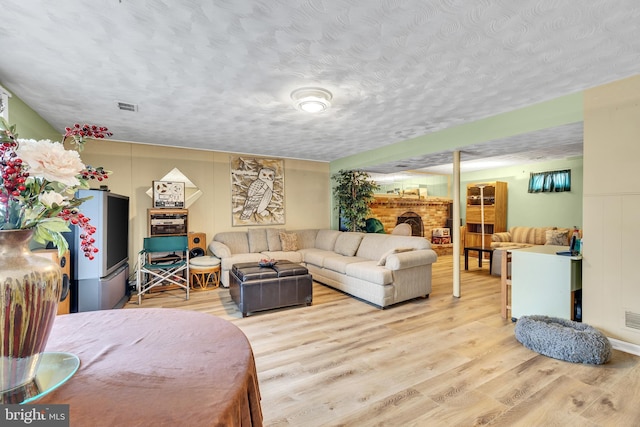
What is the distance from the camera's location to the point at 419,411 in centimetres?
185

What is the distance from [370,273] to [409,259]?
560 mm

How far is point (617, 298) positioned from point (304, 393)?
2894 millimetres

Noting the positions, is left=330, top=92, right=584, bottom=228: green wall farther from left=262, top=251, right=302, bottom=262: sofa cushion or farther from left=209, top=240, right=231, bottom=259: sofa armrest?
left=209, top=240, right=231, bottom=259: sofa armrest

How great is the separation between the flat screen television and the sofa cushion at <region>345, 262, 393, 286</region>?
3.06 m

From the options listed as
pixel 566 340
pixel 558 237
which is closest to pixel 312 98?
pixel 566 340

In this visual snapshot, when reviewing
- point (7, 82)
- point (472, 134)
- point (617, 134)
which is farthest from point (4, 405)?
point (472, 134)

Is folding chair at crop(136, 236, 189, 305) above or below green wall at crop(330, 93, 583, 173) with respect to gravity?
below

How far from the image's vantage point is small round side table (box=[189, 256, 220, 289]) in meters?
4.63

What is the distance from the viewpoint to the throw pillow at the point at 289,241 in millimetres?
5721

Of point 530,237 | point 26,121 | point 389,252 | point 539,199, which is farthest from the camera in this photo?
point 539,199

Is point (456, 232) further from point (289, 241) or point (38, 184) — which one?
point (38, 184)

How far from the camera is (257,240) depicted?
5656 millimetres

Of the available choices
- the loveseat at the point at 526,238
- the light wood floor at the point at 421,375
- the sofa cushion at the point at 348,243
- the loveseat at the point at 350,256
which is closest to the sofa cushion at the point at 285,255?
the loveseat at the point at 350,256

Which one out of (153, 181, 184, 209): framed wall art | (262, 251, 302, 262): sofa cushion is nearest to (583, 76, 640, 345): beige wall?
(262, 251, 302, 262): sofa cushion
